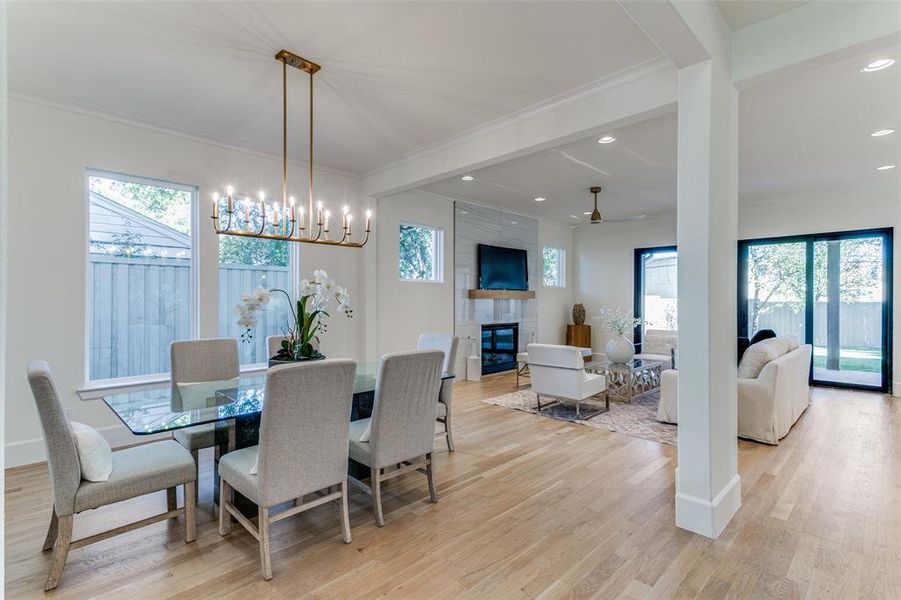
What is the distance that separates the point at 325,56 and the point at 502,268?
4984mm

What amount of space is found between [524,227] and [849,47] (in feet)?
19.2

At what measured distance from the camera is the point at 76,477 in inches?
80.7

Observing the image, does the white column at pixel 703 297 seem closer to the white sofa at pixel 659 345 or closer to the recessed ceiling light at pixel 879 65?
the recessed ceiling light at pixel 879 65

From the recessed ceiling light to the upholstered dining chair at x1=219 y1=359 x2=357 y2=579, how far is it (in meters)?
3.78

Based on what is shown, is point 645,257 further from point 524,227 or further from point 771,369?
point 771,369

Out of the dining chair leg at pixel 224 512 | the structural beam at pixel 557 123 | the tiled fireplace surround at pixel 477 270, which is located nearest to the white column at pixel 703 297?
the structural beam at pixel 557 123

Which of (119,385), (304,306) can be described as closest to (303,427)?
(304,306)

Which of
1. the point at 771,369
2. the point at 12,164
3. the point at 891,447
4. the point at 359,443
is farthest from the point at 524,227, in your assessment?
the point at 12,164

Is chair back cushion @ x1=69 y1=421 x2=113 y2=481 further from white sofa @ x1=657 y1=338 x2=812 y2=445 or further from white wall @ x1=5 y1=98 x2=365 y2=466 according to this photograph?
white sofa @ x1=657 y1=338 x2=812 y2=445

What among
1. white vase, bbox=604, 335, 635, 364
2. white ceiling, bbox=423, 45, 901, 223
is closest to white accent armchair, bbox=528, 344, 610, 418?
white vase, bbox=604, 335, 635, 364

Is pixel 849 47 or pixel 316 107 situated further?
pixel 316 107

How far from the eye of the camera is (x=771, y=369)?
394 centimetres

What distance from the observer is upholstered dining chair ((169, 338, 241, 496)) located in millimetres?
2836

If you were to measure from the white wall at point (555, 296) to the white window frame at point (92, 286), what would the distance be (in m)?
5.71
